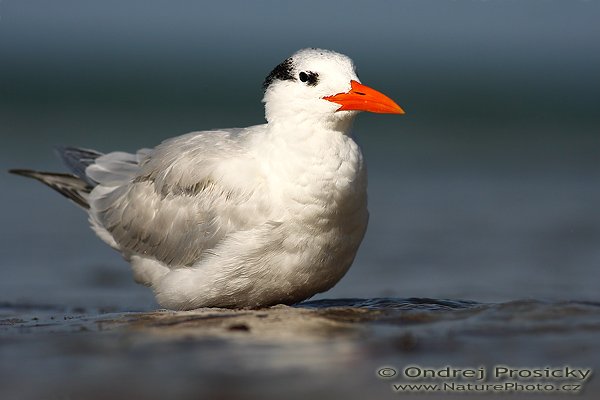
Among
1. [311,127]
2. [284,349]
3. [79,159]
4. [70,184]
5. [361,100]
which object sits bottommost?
[284,349]

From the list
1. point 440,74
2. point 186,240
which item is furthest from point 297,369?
point 440,74

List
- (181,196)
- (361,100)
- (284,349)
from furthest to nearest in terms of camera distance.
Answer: (181,196) < (361,100) < (284,349)

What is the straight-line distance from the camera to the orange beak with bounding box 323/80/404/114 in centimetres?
495

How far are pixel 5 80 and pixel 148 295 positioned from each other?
1746 cm

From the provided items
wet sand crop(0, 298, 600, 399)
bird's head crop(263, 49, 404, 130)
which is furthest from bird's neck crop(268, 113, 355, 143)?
wet sand crop(0, 298, 600, 399)

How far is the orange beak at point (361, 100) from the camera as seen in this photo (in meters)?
4.95

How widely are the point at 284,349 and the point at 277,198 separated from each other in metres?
0.97

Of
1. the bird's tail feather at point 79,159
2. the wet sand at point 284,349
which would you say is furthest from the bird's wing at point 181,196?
the wet sand at point 284,349

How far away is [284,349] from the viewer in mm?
4344

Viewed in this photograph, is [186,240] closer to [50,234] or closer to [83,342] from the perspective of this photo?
[83,342]

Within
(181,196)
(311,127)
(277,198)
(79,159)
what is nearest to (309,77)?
(311,127)

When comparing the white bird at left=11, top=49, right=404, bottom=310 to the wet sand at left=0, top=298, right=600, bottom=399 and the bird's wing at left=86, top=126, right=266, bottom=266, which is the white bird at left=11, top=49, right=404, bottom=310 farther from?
the wet sand at left=0, top=298, right=600, bottom=399

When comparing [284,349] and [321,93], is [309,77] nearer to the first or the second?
[321,93]

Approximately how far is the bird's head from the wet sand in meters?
1.05
